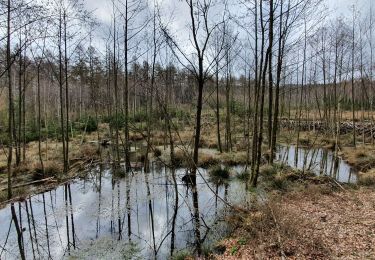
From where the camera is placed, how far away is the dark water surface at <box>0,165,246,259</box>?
678cm

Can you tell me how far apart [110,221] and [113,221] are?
0.08 meters

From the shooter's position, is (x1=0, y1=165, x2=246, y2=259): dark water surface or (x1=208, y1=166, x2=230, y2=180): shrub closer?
(x1=0, y1=165, x2=246, y2=259): dark water surface

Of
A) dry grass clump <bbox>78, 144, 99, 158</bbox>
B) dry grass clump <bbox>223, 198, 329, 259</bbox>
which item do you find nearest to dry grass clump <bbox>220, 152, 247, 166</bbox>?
dry grass clump <bbox>78, 144, 99, 158</bbox>

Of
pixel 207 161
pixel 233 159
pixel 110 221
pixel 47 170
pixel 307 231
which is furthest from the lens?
pixel 233 159

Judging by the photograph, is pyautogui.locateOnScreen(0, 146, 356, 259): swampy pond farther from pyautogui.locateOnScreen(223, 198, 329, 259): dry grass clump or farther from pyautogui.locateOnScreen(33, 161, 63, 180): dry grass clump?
pyautogui.locateOnScreen(33, 161, 63, 180): dry grass clump

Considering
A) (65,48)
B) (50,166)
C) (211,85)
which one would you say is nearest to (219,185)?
(50,166)

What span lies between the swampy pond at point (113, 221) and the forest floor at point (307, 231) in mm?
855

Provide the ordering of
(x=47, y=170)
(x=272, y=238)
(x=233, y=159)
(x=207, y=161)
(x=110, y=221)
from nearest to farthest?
(x=272, y=238)
(x=110, y=221)
(x=47, y=170)
(x=207, y=161)
(x=233, y=159)

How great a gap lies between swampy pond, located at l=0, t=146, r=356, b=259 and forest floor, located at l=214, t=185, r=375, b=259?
2.81 feet

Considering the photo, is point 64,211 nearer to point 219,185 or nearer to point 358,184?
point 219,185

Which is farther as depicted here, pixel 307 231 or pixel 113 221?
pixel 113 221

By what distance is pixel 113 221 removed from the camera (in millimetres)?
8344

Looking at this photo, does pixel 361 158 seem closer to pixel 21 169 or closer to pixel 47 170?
pixel 47 170

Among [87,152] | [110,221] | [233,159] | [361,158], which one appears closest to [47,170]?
[87,152]
